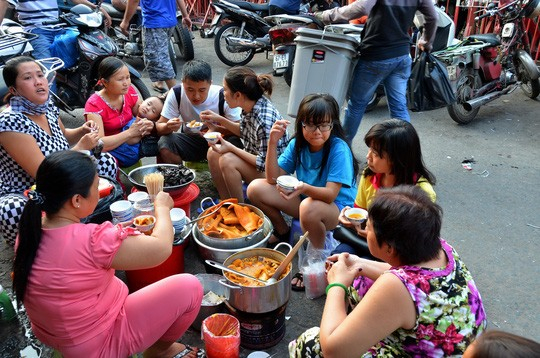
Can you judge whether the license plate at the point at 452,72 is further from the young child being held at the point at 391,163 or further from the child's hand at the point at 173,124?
the child's hand at the point at 173,124

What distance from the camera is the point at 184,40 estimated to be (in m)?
7.82

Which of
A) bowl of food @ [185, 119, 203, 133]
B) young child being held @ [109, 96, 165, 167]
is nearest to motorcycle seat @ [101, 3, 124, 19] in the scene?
young child being held @ [109, 96, 165, 167]

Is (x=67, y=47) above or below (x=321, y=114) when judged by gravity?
below

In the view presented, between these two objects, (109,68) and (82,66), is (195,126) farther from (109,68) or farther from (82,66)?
(82,66)

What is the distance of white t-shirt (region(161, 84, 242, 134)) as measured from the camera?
3877mm

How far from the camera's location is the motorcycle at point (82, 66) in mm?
5191

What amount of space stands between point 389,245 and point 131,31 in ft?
23.1

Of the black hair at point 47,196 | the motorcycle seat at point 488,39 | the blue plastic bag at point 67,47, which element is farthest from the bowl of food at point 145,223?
the motorcycle seat at point 488,39

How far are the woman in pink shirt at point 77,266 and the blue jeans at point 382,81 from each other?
273cm

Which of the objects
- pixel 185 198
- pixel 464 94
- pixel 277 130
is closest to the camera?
pixel 277 130

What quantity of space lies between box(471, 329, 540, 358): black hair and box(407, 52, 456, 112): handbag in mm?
3661

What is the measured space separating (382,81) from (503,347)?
345cm

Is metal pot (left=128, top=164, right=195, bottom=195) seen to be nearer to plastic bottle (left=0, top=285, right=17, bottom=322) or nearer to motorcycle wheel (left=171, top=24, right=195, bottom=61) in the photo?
plastic bottle (left=0, top=285, right=17, bottom=322)

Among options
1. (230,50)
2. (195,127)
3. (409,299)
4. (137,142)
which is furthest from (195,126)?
(230,50)
